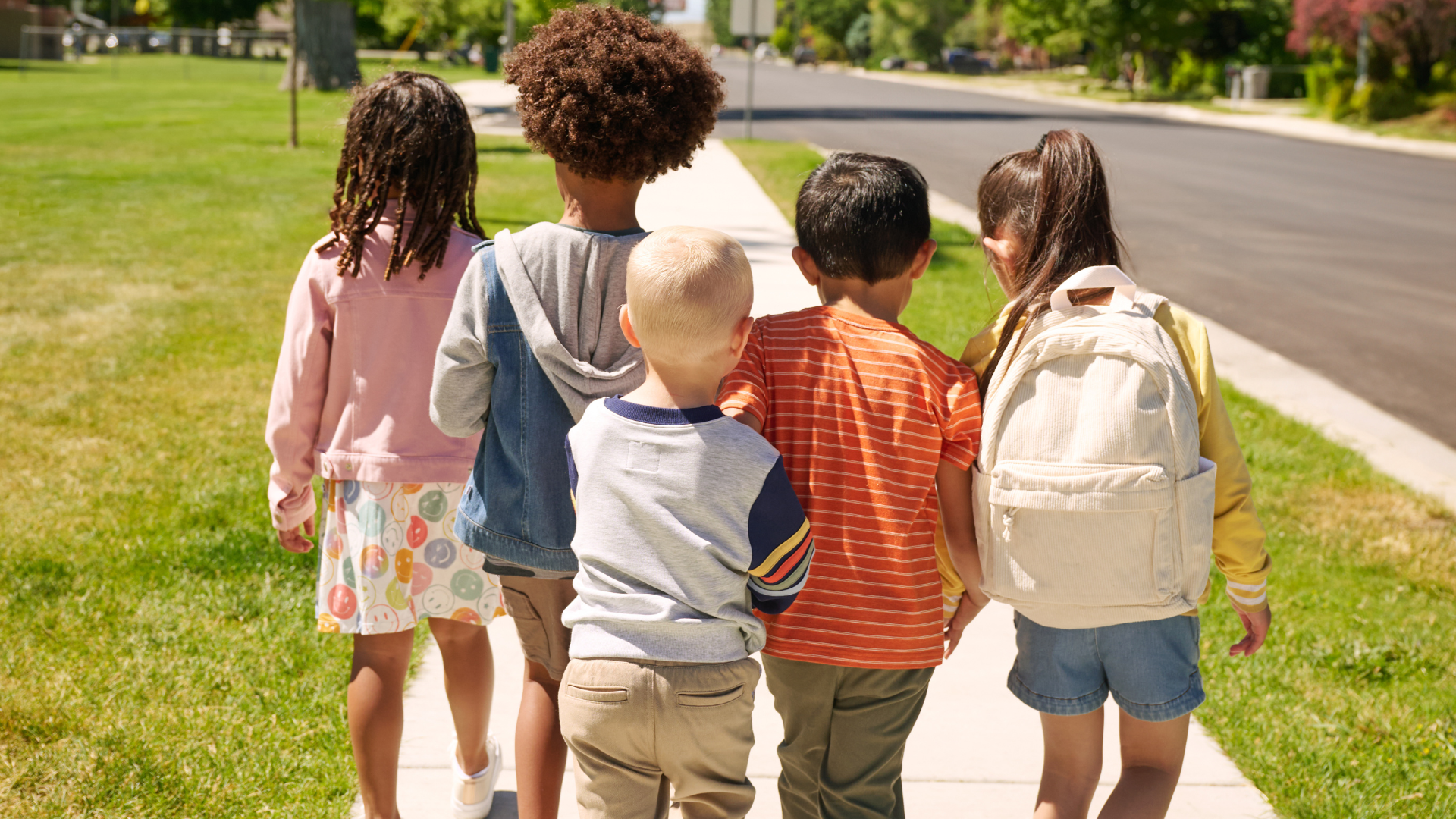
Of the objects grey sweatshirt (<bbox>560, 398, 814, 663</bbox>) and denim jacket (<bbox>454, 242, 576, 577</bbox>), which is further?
denim jacket (<bbox>454, 242, 576, 577</bbox>)

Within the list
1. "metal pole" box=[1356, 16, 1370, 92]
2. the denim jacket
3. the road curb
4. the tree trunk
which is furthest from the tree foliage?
the denim jacket

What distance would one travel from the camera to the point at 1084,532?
2043 millimetres

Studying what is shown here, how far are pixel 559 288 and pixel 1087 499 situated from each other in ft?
3.28

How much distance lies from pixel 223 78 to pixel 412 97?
45398 mm

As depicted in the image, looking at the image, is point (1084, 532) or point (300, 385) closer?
point (1084, 532)

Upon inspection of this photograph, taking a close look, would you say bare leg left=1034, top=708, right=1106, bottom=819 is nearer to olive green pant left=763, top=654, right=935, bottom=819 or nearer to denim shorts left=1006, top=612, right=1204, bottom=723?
denim shorts left=1006, top=612, right=1204, bottom=723

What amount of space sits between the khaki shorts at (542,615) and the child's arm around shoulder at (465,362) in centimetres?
34

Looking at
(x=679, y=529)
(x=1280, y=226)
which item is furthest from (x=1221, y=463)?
(x=1280, y=226)

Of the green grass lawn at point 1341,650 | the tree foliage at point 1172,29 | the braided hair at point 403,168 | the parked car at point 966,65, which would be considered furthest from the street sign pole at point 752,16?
the parked car at point 966,65

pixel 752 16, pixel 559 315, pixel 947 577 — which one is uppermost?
pixel 752 16

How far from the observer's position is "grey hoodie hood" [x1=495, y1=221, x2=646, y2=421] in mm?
2105

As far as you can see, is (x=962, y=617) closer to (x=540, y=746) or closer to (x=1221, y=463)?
(x=1221, y=463)

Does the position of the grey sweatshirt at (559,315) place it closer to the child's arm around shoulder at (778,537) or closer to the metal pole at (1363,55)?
the child's arm around shoulder at (778,537)

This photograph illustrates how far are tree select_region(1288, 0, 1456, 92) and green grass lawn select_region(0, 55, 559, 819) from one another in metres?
27.2
